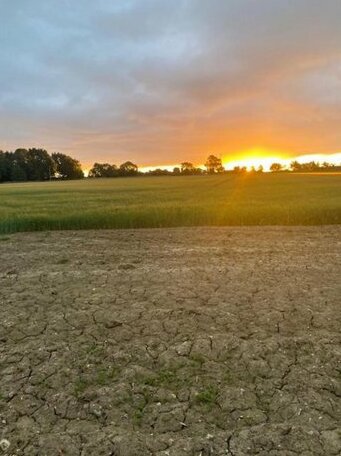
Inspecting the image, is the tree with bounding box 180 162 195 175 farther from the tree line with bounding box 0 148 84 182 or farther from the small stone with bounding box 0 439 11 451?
the small stone with bounding box 0 439 11 451

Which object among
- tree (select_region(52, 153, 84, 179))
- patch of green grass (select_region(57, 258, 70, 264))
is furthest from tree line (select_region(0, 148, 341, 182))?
patch of green grass (select_region(57, 258, 70, 264))

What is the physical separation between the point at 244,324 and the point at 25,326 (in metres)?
3.32

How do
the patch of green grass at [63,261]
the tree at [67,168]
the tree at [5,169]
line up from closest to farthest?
the patch of green grass at [63,261] → the tree at [5,169] → the tree at [67,168]

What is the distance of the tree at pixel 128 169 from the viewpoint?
3905 inches

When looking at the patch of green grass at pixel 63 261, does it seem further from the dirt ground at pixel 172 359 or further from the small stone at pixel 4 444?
the small stone at pixel 4 444

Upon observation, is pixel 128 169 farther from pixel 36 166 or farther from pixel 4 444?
pixel 4 444

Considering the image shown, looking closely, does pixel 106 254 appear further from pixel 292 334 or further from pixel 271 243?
pixel 292 334

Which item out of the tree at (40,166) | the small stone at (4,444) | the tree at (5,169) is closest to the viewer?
the small stone at (4,444)

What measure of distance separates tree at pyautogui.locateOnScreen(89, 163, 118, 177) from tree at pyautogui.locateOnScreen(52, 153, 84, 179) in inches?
278

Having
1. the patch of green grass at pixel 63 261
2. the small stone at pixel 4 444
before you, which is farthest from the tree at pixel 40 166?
the small stone at pixel 4 444

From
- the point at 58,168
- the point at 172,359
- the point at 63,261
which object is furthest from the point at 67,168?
the point at 172,359

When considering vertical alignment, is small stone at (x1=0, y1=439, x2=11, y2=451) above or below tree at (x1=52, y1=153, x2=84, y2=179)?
below

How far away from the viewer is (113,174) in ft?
325

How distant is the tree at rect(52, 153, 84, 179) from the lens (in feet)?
353
